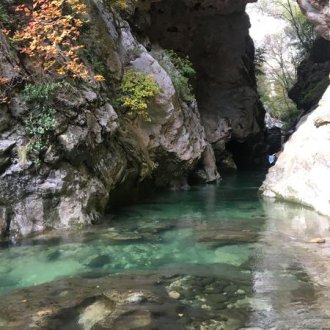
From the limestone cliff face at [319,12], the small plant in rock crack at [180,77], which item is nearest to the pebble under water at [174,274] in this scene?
the small plant in rock crack at [180,77]

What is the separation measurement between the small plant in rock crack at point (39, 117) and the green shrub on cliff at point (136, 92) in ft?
12.3

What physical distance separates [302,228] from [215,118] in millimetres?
15135

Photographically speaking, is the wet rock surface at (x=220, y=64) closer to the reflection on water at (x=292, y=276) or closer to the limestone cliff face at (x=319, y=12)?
the limestone cliff face at (x=319, y=12)

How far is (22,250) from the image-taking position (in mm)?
7547

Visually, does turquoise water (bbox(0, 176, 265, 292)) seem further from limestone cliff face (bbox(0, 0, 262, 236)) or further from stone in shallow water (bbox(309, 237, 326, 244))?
stone in shallow water (bbox(309, 237, 326, 244))

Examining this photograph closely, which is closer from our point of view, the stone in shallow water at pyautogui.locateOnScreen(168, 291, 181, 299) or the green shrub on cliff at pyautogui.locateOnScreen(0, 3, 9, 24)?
the stone in shallow water at pyautogui.locateOnScreen(168, 291, 181, 299)

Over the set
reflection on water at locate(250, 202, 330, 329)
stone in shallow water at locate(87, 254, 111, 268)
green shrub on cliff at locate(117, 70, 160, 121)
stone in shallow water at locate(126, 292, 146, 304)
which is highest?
green shrub on cliff at locate(117, 70, 160, 121)

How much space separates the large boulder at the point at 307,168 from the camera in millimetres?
11633

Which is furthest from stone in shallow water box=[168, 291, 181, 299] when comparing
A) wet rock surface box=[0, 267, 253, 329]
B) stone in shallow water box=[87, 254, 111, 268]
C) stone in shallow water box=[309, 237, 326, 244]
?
stone in shallow water box=[309, 237, 326, 244]

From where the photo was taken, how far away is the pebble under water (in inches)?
175

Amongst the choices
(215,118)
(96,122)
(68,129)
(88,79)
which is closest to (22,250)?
(68,129)

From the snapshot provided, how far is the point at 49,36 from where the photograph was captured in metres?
8.23

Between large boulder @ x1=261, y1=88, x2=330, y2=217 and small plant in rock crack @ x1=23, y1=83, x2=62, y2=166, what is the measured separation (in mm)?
6841

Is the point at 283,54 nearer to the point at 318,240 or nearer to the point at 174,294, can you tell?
the point at 318,240
